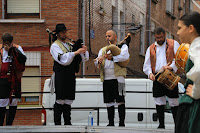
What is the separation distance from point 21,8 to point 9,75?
30.5 feet

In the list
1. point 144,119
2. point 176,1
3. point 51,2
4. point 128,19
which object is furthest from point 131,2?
point 144,119

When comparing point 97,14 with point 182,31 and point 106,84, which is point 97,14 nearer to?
point 106,84

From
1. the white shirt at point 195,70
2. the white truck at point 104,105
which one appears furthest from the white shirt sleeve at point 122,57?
the white truck at point 104,105

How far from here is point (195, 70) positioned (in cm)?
466

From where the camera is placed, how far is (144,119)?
1313cm

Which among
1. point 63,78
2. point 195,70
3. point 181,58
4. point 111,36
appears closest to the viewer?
point 195,70

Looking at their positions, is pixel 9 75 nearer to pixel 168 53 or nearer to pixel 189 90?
pixel 168 53

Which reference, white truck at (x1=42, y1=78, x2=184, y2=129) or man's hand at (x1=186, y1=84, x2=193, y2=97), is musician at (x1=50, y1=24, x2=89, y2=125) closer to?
man's hand at (x1=186, y1=84, x2=193, y2=97)

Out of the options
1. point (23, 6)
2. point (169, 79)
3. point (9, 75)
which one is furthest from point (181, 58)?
point (23, 6)

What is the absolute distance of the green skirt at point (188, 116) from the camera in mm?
4742

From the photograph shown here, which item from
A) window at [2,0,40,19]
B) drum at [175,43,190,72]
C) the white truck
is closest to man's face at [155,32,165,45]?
drum at [175,43,190,72]

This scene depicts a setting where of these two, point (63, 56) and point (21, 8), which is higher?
point (21, 8)

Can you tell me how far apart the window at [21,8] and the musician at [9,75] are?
910 centimetres

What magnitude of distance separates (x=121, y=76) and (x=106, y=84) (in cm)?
30
